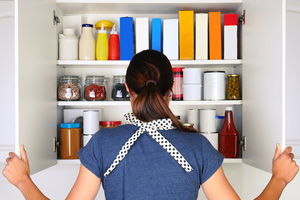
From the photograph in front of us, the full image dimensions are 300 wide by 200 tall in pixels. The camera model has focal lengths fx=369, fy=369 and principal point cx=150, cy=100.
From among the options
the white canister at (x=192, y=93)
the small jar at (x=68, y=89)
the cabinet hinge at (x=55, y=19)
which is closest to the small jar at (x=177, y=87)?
the white canister at (x=192, y=93)

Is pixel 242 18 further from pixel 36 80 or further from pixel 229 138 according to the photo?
pixel 36 80

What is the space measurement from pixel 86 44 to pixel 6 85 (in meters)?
0.54

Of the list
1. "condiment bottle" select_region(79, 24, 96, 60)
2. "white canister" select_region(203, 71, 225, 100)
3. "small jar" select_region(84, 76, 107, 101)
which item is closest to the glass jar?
"small jar" select_region(84, 76, 107, 101)

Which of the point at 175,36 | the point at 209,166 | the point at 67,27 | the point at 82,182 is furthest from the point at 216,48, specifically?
the point at 82,182

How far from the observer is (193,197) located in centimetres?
94

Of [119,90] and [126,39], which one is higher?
[126,39]

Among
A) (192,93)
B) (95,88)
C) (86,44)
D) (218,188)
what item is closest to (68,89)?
(95,88)

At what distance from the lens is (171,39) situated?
5.45 feet

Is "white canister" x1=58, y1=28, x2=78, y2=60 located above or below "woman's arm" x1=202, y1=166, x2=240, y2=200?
above

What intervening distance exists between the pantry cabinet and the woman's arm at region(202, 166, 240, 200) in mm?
281

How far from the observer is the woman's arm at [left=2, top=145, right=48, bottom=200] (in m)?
1.03

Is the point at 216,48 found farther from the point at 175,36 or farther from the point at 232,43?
the point at 175,36

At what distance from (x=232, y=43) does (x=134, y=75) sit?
843 millimetres

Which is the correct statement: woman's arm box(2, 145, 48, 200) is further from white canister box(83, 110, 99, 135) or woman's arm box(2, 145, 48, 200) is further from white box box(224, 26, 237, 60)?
white box box(224, 26, 237, 60)
